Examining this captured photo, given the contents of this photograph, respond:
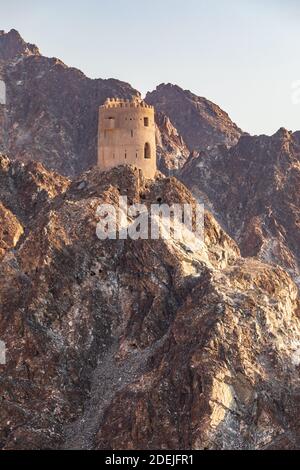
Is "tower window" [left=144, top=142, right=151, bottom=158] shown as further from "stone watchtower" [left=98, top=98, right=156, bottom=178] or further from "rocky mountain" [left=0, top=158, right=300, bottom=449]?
"rocky mountain" [left=0, top=158, right=300, bottom=449]

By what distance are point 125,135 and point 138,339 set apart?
2727 centimetres

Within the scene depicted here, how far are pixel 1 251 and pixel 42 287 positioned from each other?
13.6 meters

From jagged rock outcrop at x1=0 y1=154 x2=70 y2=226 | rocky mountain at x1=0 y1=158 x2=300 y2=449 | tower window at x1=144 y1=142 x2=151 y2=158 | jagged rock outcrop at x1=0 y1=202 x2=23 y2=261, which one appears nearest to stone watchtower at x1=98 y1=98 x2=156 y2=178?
tower window at x1=144 y1=142 x2=151 y2=158

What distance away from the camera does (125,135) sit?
123 meters

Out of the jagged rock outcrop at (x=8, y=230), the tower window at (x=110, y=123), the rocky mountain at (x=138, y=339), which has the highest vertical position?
the tower window at (x=110, y=123)

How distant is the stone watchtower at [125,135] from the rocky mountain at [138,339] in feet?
6.63

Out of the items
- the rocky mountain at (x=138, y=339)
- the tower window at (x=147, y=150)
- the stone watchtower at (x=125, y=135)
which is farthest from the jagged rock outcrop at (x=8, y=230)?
the tower window at (x=147, y=150)

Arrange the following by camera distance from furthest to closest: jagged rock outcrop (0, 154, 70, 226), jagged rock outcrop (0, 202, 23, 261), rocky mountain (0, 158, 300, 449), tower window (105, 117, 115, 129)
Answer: jagged rock outcrop (0, 154, 70, 226)
jagged rock outcrop (0, 202, 23, 261)
tower window (105, 117, 115, 129)
rocky mountain (0, 158, 300, 449)

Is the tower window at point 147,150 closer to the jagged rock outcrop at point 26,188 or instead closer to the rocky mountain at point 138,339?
the rocky mountain at point 138,339

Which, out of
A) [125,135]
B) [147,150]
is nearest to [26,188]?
[147,150]

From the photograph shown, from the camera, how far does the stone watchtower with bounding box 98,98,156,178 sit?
403 feet

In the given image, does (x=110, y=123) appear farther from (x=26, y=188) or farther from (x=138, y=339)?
(x=26, y=188)

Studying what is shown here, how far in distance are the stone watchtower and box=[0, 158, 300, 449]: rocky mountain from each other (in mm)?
2020

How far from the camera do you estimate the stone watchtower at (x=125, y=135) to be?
122875mm
